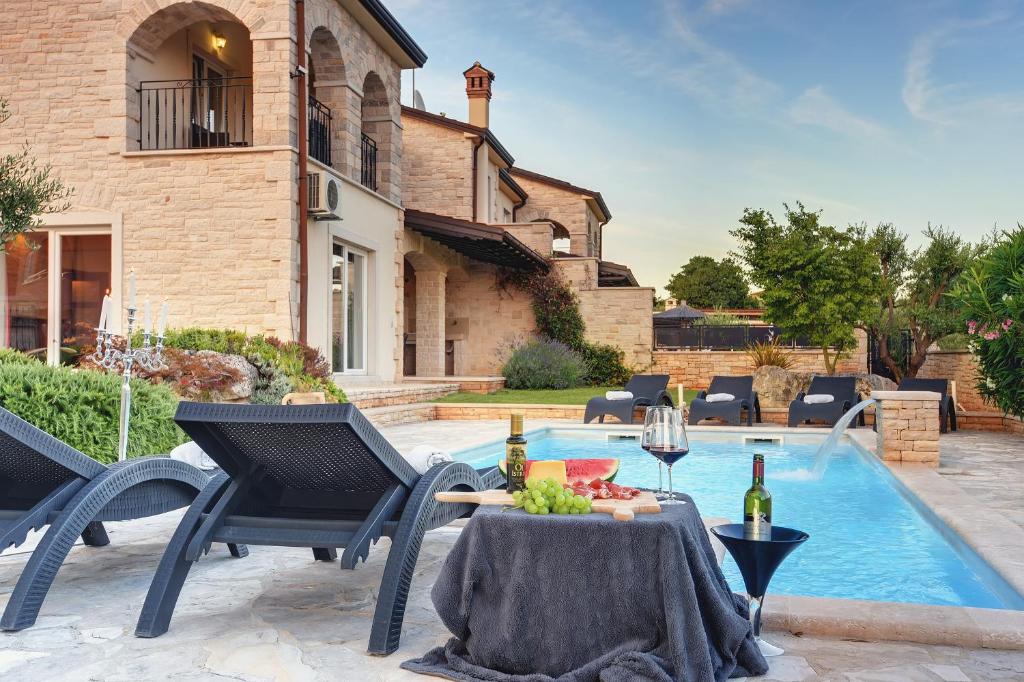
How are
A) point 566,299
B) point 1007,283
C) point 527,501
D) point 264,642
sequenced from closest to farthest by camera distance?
point 527,501 → point 264,642 → point 1007,283 → point 566,299

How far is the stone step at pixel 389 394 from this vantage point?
39.7 feet

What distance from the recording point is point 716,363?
2000 centimetres

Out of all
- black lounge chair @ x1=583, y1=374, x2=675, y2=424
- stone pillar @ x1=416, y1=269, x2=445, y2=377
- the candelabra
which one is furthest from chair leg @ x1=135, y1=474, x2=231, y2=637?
stone pillar @ x1=416, y1=269, x2=445, y2=377

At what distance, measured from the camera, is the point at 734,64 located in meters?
18.6

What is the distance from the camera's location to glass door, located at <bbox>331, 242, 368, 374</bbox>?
14.1 m

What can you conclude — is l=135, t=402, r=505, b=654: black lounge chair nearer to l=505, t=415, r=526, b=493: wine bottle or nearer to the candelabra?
l=505, t=415, r=526, b=493: wine bottle

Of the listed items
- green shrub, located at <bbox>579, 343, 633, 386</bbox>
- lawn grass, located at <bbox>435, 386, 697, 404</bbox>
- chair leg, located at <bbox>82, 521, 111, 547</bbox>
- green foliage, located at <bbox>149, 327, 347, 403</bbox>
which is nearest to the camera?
chair leg, located at <bbox>82, 521, 111, 547</bbox>

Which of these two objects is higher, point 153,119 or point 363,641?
point 153,119

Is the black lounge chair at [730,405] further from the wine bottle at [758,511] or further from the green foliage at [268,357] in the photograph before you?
the wine bottle at [758,511]

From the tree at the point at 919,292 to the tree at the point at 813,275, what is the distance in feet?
7.45

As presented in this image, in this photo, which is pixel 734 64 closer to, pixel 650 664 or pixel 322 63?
pixel 322 63

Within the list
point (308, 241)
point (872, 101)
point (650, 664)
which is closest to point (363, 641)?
point (650, 664)

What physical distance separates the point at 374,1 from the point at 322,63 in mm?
1384

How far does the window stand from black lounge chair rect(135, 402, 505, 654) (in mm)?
10219
